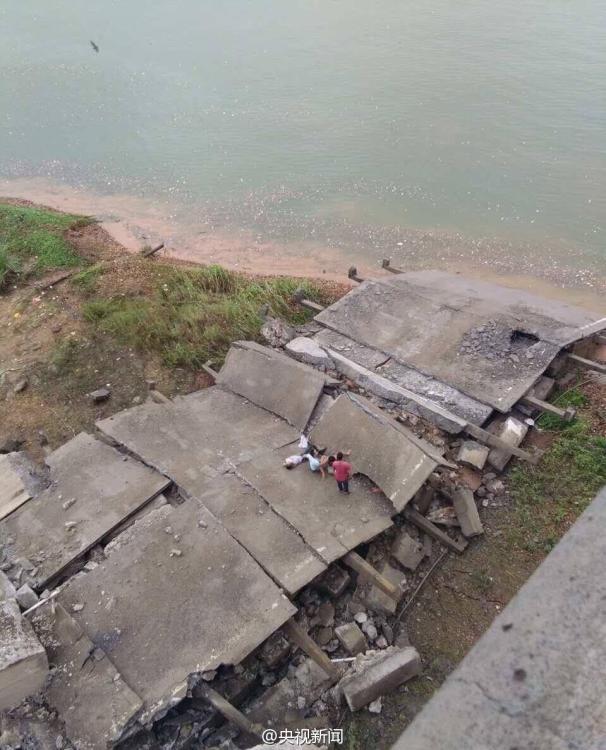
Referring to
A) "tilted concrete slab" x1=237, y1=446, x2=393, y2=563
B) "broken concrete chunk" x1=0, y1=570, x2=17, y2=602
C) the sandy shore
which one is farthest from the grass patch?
"broken concrete chunk" x1=0, y1=570, x2=17, y2=602

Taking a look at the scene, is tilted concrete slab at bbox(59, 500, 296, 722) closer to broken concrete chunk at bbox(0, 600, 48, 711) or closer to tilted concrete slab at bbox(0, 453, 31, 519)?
broken concrete chunk at bbox(0, 600, 48, 711)

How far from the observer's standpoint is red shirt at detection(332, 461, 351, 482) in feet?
18.5

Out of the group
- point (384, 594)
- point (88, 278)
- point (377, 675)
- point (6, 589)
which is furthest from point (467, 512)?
point (88, 278)

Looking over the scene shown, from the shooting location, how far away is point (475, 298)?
8289mm

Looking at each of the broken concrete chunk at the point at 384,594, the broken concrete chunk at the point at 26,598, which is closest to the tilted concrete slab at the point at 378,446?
the broken concrete chunk at the point at 384,594

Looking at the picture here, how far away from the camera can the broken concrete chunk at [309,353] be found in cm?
764

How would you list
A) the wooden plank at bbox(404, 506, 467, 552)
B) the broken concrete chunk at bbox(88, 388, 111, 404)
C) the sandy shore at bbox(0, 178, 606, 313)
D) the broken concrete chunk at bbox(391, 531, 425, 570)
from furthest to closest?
the sandy shore at bbox(0, 178, 606, 313) → the broken concrete chunk at bbox(88, 388, 111, 404) → the wooden plank at bbox(404, 506, 467, 552) → the broken concrete chunk at bbox(391, 531, 425, 570)

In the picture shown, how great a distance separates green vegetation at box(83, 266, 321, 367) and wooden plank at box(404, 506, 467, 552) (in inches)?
153

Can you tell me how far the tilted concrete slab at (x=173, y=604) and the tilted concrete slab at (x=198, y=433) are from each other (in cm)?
71

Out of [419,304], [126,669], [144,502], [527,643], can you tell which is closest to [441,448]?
[419,304]

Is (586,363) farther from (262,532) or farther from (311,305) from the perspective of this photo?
(262,532)

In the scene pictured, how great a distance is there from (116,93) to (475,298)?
17.0m

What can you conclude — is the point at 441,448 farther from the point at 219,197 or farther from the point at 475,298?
the point at 219,197

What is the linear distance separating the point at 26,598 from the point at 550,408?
589 centimetres
